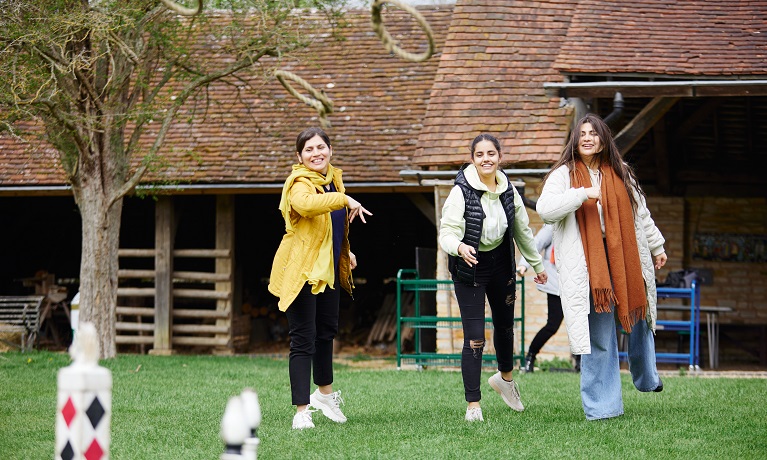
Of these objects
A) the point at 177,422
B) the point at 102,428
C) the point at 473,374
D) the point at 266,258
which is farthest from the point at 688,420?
the point at 266,258

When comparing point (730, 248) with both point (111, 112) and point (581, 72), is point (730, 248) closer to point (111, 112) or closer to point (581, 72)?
point (581, 72)

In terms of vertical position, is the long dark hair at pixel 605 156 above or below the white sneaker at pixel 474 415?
above

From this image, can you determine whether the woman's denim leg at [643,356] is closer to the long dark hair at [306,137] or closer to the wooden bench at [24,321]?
the long dark hair at [306,137]

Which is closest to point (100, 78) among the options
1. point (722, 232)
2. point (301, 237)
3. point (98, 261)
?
point (98, 261)

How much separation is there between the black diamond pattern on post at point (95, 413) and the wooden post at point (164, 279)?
13.1 m

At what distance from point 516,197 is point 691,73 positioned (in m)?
5.39

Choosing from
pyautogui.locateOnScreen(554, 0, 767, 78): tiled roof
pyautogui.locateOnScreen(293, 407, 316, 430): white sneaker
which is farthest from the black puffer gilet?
pyautogui.locateOnScreen(554, 0, 767, 78): tiled roof

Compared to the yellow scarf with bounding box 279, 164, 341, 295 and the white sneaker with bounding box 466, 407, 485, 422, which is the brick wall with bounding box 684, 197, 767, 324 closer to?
the white sneaker with bounding box 466, 407, 485, 422

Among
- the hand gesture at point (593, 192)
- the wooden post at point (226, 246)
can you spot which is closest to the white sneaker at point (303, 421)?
the hand gesture at point (593, 192)

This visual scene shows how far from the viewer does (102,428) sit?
2.97 m

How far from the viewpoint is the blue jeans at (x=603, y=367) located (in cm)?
664

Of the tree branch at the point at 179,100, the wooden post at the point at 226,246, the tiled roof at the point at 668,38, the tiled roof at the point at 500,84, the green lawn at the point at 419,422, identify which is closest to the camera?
the green lawn at the point at 419,422

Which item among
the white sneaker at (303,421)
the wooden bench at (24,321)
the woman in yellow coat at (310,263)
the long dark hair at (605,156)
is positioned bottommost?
the white sneaker at (303,421)

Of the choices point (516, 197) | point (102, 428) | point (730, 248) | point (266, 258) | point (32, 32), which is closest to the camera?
point (102, 428)
